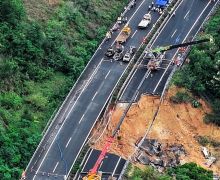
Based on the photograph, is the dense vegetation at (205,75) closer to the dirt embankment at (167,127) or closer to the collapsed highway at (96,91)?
the dirt embankment at (167,127)

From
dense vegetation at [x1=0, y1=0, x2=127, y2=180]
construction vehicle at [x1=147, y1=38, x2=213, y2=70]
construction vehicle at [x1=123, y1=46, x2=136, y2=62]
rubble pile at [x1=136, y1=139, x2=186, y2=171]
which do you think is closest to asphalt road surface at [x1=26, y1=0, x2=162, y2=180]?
construction vehicle at [x1=123, y1=46, x2=136, y2=62]

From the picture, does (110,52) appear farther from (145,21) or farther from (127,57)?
(145,21)

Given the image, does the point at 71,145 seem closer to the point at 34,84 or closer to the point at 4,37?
the point at 34,84

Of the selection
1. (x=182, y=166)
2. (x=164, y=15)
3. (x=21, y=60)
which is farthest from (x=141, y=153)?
(x=164, y=15)

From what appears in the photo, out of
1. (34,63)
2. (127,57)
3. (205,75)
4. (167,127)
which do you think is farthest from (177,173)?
(34,63)

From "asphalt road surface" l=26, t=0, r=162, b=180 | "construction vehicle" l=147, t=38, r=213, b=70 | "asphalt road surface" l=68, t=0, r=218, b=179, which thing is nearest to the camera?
"asphalt road surface" l=26, t=0, r=162, b=180

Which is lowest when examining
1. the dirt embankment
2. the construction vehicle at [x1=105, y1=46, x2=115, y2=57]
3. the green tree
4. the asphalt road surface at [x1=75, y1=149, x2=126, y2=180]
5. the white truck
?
the asphalt road surface at [x1=75, y1=149, x2=126, y2=180]

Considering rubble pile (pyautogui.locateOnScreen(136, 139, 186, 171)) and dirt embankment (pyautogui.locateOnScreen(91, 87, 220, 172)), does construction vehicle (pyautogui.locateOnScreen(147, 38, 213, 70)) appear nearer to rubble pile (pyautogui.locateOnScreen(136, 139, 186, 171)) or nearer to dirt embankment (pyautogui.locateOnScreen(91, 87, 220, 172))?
dirt embankment (pyautogui.locateOnScreen(91, 87, 220, 172))

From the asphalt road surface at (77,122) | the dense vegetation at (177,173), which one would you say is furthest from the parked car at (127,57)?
the dense vegetation at (177,173)
